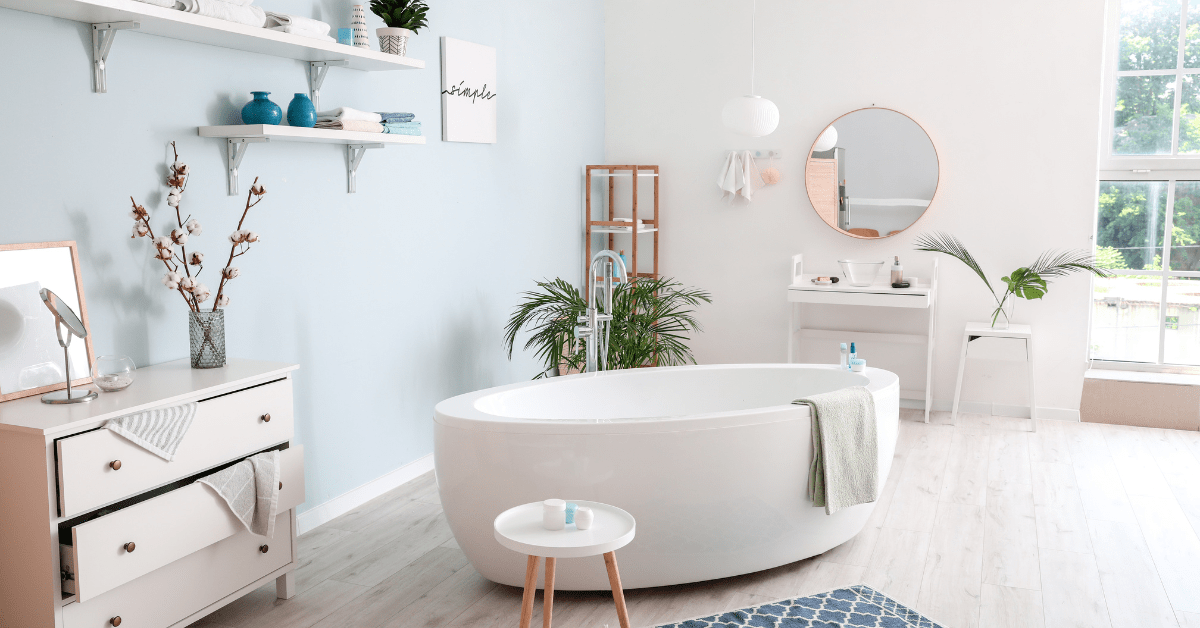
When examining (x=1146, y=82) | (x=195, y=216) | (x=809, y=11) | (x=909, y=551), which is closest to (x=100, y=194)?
(x=195, y=216)

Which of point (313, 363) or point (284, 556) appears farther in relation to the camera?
point (313, 363)

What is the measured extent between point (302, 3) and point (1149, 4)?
166 inches

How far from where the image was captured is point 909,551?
3.10m

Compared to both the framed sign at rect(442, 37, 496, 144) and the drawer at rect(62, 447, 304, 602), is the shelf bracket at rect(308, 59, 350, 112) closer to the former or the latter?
the framed sign at rect(442, 37, 496, 144)

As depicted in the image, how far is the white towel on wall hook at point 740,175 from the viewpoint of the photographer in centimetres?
533

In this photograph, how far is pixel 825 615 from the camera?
260cm

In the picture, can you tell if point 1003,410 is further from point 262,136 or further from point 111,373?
point 111,373

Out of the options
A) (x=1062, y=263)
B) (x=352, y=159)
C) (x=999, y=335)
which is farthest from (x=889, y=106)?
(x=352, y=159)

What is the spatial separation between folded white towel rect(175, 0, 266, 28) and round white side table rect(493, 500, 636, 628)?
1.58 meters

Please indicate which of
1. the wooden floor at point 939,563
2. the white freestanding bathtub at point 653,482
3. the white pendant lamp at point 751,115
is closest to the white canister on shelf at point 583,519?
the white freestanding bathtub at point 653,482

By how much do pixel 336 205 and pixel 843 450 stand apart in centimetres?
202

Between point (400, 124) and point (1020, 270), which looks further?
point (1020, 270)

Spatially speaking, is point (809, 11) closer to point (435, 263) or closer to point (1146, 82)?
point (1146, 82)

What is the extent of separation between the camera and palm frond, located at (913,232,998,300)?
484 centimetres
